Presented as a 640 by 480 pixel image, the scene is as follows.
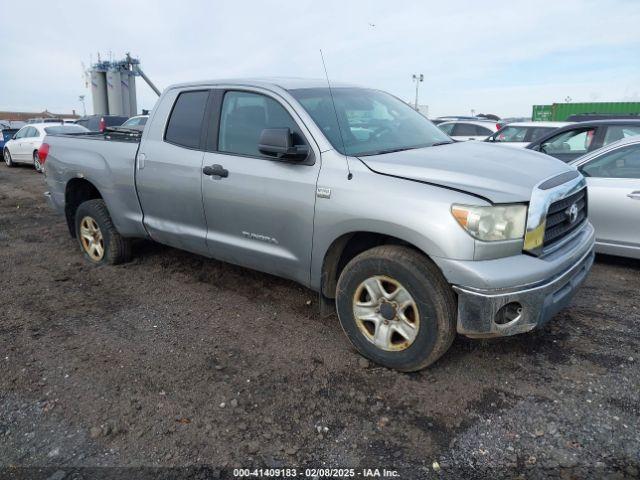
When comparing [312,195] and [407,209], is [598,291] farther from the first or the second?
[312,195]

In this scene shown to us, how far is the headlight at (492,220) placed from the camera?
2.69m

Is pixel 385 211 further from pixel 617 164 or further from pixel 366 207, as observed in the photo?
pixel 617 164

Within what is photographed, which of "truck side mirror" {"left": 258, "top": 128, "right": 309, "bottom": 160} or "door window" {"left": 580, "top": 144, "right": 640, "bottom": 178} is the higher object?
"truck side mirror" {"left": 258, "top": 128, "right": 309, "bottom": 160}

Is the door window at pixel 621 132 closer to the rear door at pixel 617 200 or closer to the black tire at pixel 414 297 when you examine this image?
the rear door at pixel 617 200

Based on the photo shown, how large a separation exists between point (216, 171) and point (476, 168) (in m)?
1.91

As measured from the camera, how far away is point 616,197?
4883mm

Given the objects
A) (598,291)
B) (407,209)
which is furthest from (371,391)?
(598,291)

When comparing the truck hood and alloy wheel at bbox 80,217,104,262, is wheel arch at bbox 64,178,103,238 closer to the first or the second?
alloy wheel at bbox 80,217,104,262

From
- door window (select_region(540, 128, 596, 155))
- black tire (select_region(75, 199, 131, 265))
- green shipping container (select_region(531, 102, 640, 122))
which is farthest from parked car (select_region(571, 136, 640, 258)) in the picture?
green shipping container (select_region(531, 102, 640, 122))

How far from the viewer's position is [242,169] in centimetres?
366

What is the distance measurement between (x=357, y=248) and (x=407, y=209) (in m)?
0.65

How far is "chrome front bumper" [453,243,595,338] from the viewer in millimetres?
2682

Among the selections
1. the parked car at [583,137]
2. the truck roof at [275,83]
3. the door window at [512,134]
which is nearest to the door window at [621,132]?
the parked car at [583,137]

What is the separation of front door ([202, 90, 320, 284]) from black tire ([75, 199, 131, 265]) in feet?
5.13
